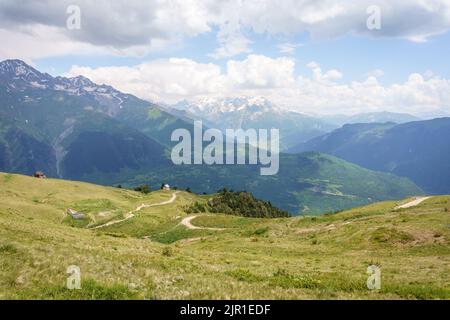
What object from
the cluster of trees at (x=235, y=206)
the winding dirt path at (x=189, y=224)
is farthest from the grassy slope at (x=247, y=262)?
the cluster of trees at (x=235, y=206)

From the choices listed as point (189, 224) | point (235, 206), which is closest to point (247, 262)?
point (189, 224)

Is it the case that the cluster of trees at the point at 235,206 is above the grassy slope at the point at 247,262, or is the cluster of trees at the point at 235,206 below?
below

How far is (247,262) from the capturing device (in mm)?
35562

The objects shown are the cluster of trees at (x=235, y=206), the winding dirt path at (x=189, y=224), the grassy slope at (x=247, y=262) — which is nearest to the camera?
the grassy slope at (x=247, y=262)

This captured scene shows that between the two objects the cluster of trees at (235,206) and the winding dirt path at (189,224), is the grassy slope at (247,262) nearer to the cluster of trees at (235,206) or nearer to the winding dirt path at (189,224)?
the winding dirt path at (189,224)

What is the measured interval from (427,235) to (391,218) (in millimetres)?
15777

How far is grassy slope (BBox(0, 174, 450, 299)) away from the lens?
56.7ft

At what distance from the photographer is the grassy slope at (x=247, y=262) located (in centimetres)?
1730

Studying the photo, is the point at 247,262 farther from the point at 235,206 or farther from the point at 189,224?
the point at 235,206

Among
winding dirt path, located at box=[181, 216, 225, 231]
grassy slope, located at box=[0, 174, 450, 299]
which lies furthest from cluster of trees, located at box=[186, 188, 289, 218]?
grassy slope, located at box=[0, 174, 450, 299]
